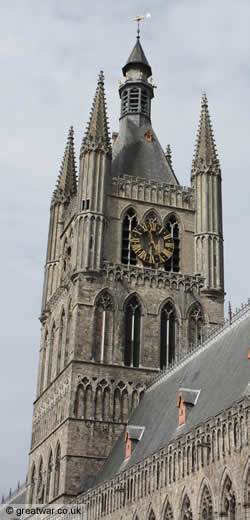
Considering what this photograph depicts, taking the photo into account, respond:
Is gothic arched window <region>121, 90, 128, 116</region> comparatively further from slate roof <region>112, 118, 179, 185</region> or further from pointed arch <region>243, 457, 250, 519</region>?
pointed arch <region>243, 457, 250, 519</region>

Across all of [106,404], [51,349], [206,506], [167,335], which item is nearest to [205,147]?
[167,335]

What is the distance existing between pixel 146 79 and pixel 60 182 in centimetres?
812

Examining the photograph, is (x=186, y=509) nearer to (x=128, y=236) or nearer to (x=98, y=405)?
(x=98, y=405)

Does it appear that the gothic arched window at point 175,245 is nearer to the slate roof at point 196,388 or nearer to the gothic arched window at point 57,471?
the slate roof at point 196,388

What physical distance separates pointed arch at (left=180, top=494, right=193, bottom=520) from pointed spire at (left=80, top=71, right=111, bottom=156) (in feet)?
70.5

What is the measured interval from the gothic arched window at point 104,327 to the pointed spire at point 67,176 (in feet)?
37.3

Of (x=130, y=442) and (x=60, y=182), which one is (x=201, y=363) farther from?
(x=60, y=182)

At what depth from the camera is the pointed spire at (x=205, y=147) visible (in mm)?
43688

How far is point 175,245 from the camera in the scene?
1649 inches

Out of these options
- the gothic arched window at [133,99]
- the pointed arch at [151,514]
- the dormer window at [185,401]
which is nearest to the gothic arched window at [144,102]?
the gothic arched window at [133,99]

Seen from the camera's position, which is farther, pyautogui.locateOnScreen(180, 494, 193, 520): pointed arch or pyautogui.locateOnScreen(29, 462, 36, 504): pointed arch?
pyautogui.locateOnScreen(29, 462, 36, 504): pointed arch

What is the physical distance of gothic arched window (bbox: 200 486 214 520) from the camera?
77.3ft

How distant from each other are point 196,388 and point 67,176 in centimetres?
2188

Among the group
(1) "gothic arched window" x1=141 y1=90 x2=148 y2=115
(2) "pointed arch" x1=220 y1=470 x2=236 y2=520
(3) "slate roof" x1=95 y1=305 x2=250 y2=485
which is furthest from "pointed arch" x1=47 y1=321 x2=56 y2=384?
(2) "pointed arch" x1=220 y1=470 x2=236 y2=520
